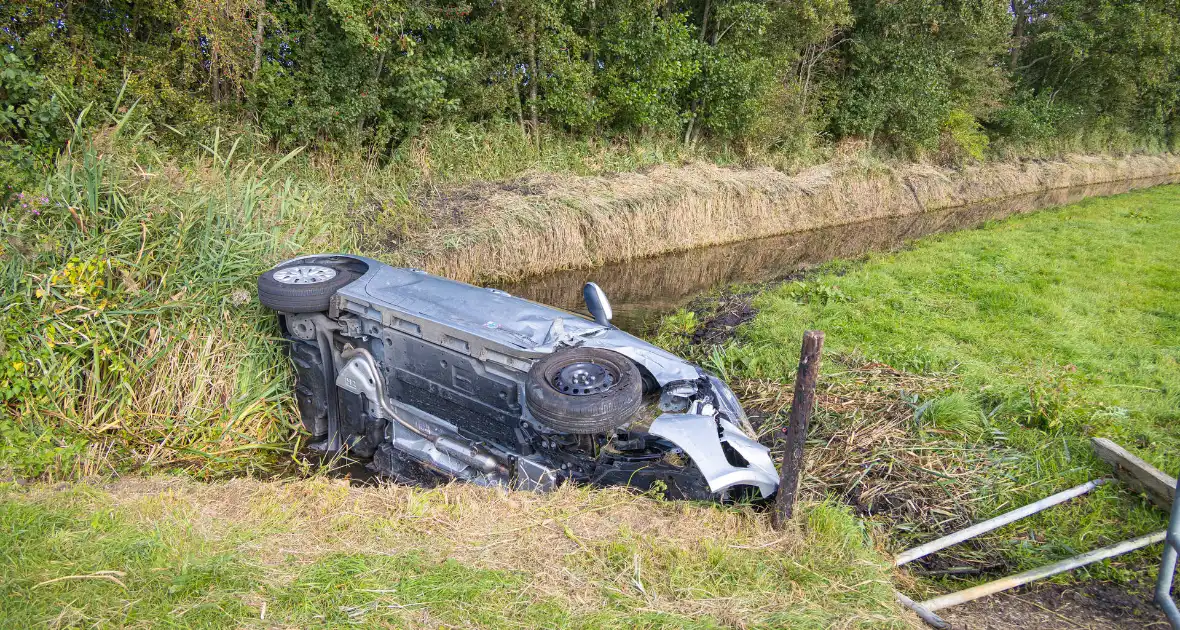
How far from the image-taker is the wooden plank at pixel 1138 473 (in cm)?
386

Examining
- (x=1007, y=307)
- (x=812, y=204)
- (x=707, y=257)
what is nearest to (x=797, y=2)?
(x=812, y=204)

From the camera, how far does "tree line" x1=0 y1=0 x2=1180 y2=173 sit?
7.48 m

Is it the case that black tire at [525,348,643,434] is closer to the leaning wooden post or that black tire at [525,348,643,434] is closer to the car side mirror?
the car side mirror

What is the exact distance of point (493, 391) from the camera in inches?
164

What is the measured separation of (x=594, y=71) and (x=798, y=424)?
35.6 ft

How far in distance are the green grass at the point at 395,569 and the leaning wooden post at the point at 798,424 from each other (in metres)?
0.16

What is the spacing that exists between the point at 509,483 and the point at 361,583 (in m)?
1.37

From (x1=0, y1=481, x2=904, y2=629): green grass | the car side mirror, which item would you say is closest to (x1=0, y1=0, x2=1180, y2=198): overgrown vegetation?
(x1=0, y1=481, x2=904, y2=629): green grass

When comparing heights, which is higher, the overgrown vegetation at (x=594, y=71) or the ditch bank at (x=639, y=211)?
the overgrown vegetation at (x=594, y=71)

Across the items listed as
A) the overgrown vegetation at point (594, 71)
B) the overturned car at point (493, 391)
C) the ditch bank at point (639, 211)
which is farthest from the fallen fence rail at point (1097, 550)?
the ditch bank at point (639, 211)

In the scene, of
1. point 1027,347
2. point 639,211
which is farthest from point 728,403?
point 639,211

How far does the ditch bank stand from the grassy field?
3.13 m

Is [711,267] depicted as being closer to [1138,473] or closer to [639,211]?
[639,211]

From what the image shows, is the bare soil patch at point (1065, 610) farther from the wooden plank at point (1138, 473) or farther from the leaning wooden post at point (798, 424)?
the leaning wooden post at point (798, 424)
